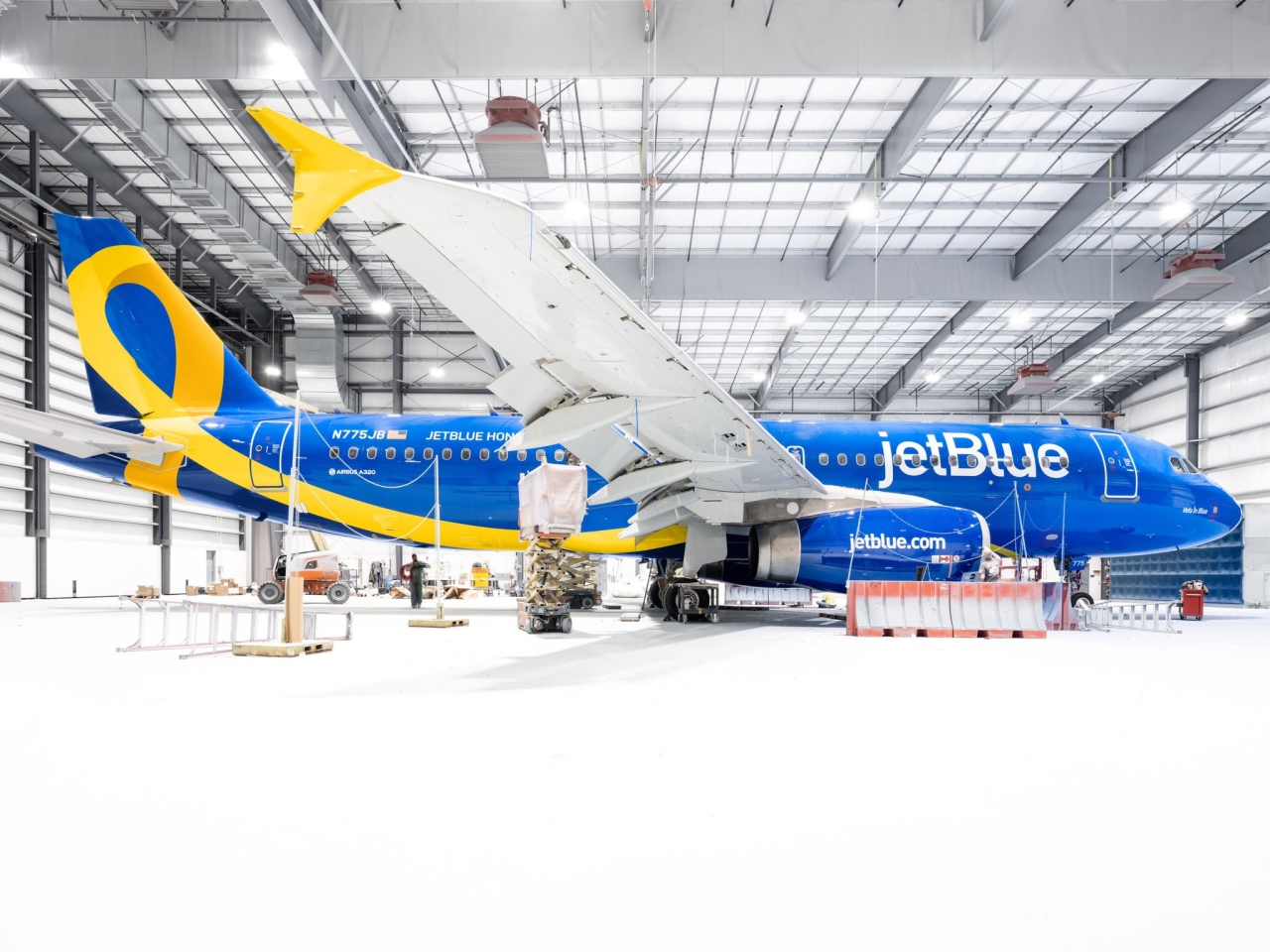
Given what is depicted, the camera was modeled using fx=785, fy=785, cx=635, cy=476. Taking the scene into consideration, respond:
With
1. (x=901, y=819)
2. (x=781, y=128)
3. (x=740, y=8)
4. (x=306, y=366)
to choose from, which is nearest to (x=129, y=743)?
(x=901, y=819)

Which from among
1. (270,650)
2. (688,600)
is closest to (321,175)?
(270,650)

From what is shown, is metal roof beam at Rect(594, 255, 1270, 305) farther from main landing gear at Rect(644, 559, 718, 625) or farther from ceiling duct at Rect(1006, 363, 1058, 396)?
main landing gear at Rect(644, 559, 718, 625)

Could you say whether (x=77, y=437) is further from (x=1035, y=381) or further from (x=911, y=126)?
(x=1035, y=381)

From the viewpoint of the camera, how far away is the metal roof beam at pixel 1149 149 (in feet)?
46.6

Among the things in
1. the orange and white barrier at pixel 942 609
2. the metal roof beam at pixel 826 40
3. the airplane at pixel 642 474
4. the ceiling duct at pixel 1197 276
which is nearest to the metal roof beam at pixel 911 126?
the metal roof beam at pixel 826 40

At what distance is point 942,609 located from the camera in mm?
10344

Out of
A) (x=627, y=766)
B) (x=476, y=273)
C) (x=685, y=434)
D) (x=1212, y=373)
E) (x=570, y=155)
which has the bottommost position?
(x=627, y=766)

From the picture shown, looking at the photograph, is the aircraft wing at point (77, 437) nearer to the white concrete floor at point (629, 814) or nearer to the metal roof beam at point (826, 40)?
the white concrete floor at point (629, 814)

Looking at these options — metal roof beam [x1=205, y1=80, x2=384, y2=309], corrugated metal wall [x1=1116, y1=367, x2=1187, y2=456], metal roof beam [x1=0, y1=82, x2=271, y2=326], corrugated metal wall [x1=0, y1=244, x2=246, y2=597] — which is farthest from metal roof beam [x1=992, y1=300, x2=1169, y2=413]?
corrugated metal wall [x1=0, y1=244, x2=246, y2=597]

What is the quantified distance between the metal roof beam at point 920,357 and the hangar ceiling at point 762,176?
0.18 m

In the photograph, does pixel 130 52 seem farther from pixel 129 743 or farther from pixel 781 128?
pixel 129 743

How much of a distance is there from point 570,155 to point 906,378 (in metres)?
19.7

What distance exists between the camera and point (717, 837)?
8.26 ft

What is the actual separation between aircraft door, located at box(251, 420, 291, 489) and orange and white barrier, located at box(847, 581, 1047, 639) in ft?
32.7
